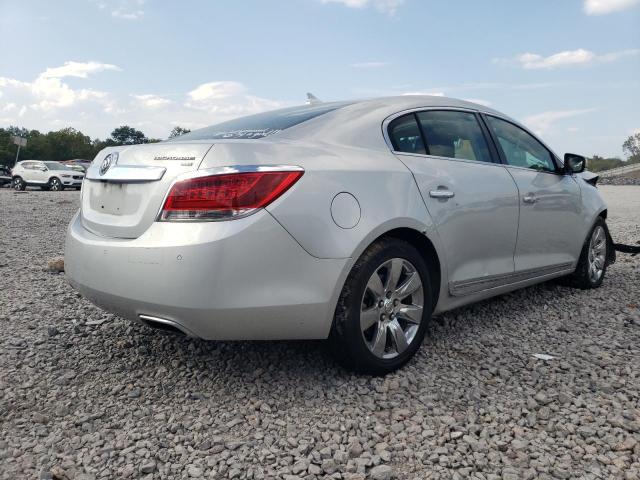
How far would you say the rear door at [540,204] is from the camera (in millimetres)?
4070

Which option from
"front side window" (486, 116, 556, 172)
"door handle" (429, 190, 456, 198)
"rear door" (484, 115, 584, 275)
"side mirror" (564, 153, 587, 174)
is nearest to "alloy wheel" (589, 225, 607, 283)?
"rear door" (484, 115, 584, 275)

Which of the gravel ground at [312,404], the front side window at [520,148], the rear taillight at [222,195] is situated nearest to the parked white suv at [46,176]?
the gravel ground at [312,404]

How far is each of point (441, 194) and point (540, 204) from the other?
4.42ft

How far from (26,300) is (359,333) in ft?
9.93

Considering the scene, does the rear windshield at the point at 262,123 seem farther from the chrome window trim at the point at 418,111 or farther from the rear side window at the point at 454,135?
the rear side window at the point at 454,135

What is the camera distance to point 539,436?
244 centimetres

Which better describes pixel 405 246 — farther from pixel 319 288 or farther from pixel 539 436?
pixel 539 436

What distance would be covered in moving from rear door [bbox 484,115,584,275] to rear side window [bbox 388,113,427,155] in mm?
939

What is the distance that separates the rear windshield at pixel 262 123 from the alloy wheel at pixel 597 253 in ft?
9.83

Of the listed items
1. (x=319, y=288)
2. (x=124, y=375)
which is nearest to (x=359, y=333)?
(x=319, y=288)

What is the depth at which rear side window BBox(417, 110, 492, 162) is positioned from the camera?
3.52 m

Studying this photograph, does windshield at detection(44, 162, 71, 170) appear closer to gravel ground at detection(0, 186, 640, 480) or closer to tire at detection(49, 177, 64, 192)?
tire at detection(49, 177, 64, 192)

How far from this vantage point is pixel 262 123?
329cm

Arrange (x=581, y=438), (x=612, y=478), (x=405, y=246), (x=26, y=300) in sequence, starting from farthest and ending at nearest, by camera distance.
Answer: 1. (x=26, y=300)
2. (x=405, y=246)
3. (x=581, y=438)
4. (x=612, y=478)
